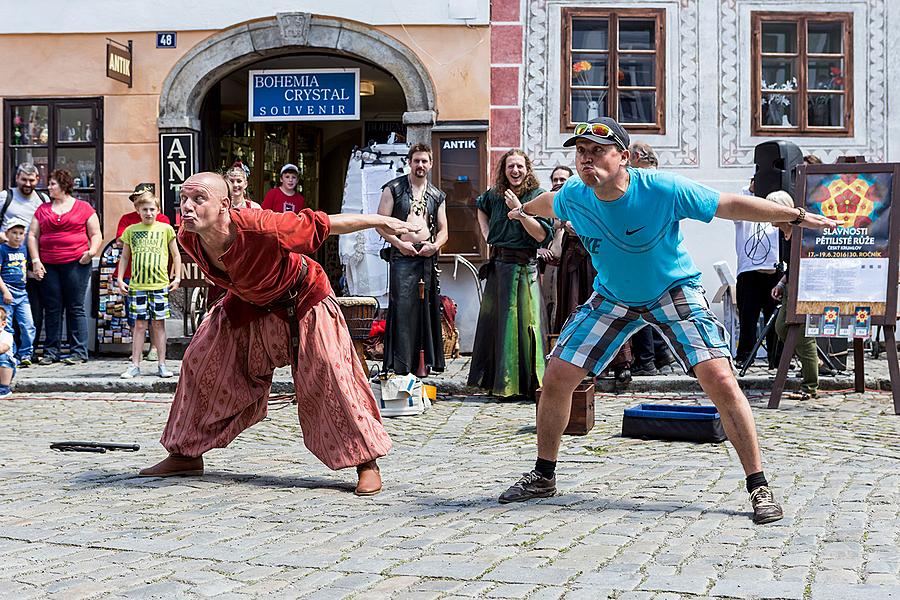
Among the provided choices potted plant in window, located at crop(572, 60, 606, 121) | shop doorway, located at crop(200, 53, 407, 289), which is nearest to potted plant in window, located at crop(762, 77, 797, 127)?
potted plant in window, located at crop(572, 60, 606, 121)

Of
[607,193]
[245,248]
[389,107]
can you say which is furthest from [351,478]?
[389,107]

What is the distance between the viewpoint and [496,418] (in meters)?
9.26

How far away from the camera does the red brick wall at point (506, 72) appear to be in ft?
46.9

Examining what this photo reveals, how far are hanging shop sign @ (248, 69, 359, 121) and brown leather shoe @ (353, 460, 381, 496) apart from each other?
29.7 feet

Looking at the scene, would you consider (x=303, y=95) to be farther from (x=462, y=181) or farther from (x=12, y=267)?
(x=12, y=267)

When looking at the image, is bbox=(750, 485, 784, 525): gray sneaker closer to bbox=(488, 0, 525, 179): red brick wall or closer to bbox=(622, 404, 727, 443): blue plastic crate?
bbox=(622, 404, 727, 443): blue plastic crate

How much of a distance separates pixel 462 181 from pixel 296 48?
2532 mm

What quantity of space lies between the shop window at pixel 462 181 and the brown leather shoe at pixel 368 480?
8149mm

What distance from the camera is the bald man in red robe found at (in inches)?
227

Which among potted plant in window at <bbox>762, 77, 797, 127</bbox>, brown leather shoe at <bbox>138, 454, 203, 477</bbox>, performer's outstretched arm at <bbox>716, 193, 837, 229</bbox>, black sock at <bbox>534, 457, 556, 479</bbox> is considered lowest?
brown leather shoe at <bbox>138, 454, 203, 477</bbox>

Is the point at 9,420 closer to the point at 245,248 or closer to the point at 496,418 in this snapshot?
the point at 496,418

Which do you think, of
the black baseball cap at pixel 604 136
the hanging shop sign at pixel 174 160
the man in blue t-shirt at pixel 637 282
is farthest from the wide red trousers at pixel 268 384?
the hanging shop sign at pixel 174 160

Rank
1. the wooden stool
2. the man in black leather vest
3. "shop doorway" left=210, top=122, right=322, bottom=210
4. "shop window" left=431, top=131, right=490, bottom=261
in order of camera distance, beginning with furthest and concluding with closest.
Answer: "shop doorway" left=210, top=122, right=322, bottom=210
"shop window" left=431, top=131, right=490, bottom=261
the wooden stool
the man in black leather vest

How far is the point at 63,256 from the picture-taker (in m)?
13.2
